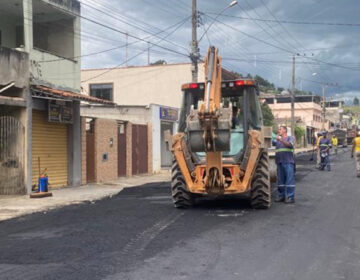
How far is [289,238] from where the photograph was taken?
24.3 ft

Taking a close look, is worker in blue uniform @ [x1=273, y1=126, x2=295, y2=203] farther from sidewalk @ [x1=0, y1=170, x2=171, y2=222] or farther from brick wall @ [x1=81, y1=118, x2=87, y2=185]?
brick wall @ [x1=81, y1=118, x2=87, y2=185]

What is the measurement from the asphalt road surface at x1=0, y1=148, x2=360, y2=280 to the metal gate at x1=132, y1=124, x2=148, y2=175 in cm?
1094

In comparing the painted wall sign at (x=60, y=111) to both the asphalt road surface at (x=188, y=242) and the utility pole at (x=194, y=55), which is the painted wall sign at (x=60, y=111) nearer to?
the asphalt road surface at (x=188, y=242)

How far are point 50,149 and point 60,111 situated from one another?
142cm

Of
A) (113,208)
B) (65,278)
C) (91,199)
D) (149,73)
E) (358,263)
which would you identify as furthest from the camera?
(149,73)

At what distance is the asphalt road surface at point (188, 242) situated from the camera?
5695 millimetres

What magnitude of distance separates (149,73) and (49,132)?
1872 cm

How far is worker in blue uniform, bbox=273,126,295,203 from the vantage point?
11227 mm

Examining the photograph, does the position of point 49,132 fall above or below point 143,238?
above

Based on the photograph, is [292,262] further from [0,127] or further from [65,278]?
[0,127]

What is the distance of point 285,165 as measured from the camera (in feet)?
37.0

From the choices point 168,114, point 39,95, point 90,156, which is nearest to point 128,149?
point 90,156

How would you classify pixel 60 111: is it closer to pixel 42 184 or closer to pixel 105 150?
pixel 42 184

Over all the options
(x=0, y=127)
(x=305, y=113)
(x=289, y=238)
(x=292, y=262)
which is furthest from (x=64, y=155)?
(x=305, y=113)
